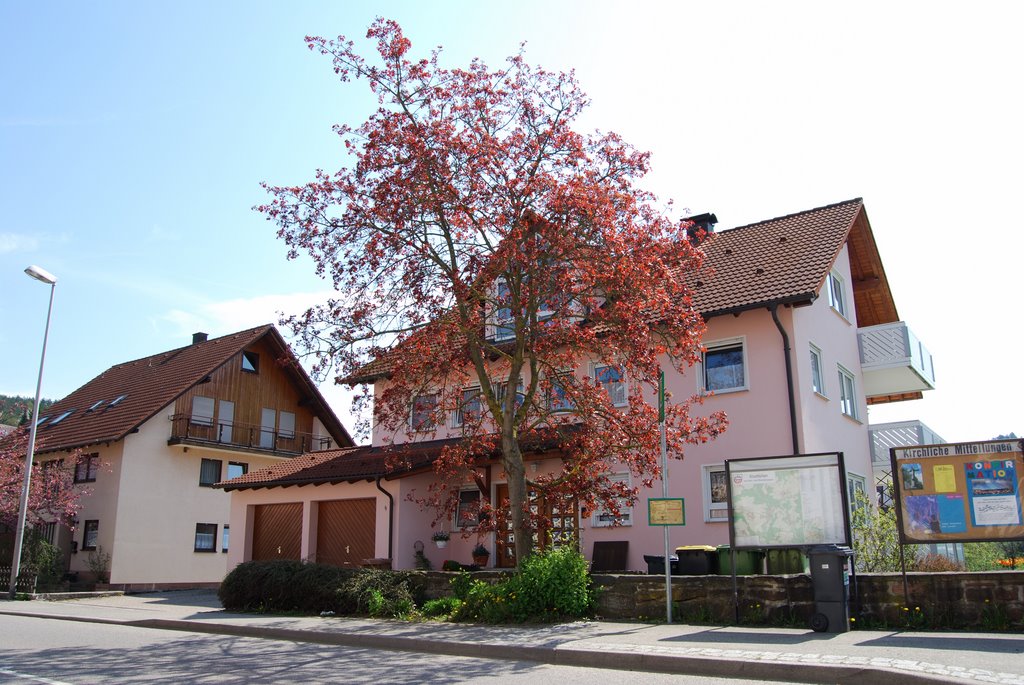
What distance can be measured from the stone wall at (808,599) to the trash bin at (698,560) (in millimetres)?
2021

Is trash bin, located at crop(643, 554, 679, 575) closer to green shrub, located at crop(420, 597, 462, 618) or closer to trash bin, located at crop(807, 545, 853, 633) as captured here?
green shrub, located at crop(420, 597, 462, 618)

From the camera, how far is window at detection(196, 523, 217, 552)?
3135 centimetres

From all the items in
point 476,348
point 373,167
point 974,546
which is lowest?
point 974,546

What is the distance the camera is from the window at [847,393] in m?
21.4

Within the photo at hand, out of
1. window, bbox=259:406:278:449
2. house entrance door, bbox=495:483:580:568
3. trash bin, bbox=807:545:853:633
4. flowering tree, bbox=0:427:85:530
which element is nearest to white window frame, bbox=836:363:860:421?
house entrance door, bbox=495:483:580:568

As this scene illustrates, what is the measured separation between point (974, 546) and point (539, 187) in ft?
46.1

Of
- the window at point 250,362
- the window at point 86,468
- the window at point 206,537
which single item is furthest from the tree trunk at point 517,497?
the window at point 250,362

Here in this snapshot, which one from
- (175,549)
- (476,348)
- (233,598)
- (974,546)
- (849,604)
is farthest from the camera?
(175,549)

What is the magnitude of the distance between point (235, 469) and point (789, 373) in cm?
2304

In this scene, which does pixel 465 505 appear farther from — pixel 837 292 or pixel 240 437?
pixel 240 437

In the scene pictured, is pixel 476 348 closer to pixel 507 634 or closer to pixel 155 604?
pixel 507 634

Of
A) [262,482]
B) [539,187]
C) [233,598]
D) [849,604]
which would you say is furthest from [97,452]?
[849,604]

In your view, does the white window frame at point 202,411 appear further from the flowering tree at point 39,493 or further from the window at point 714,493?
the window at point 714,493

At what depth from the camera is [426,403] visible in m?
15.7
